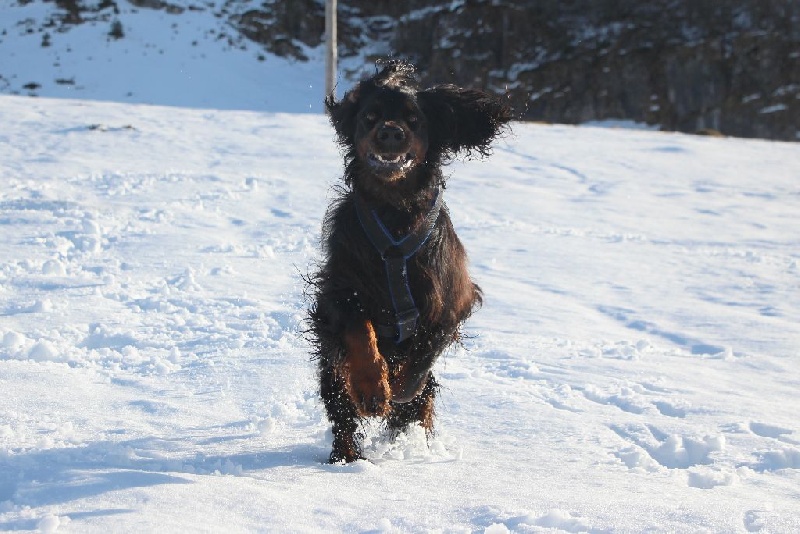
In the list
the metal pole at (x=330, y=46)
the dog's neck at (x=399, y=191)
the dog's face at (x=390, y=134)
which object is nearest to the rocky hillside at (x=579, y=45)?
the metal pole at (x=330, y=46)

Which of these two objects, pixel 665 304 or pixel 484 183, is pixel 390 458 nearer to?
pixel 665 304

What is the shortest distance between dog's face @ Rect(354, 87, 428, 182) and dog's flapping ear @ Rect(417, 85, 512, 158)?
0.12m

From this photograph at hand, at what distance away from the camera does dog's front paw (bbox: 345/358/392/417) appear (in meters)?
3.02

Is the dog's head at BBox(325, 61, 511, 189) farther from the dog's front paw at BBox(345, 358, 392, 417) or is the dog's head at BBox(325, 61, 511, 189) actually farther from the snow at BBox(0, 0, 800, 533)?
the snow at BBox(0, 0, 800, 533)

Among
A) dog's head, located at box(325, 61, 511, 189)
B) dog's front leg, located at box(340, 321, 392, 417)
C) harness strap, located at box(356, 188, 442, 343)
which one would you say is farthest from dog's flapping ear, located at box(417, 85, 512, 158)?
dog's front leg, located at box(340, 321, 392, 417)

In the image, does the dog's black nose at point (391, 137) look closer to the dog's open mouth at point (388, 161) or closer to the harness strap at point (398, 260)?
the dog's open mouth at point (388, 161)

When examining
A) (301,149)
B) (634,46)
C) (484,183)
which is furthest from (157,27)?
(484,183)

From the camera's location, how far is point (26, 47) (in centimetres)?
2825

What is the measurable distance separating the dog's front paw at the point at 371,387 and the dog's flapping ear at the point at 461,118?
3.55 feet

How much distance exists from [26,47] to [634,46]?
20.5 m

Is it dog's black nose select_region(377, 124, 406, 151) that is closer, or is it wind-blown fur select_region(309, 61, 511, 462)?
wind-blown fur select_region(309, 61, 511, 462)

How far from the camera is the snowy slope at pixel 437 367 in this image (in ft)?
8.16

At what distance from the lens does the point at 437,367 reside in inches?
175

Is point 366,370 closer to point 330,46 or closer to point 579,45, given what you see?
point 330,46
